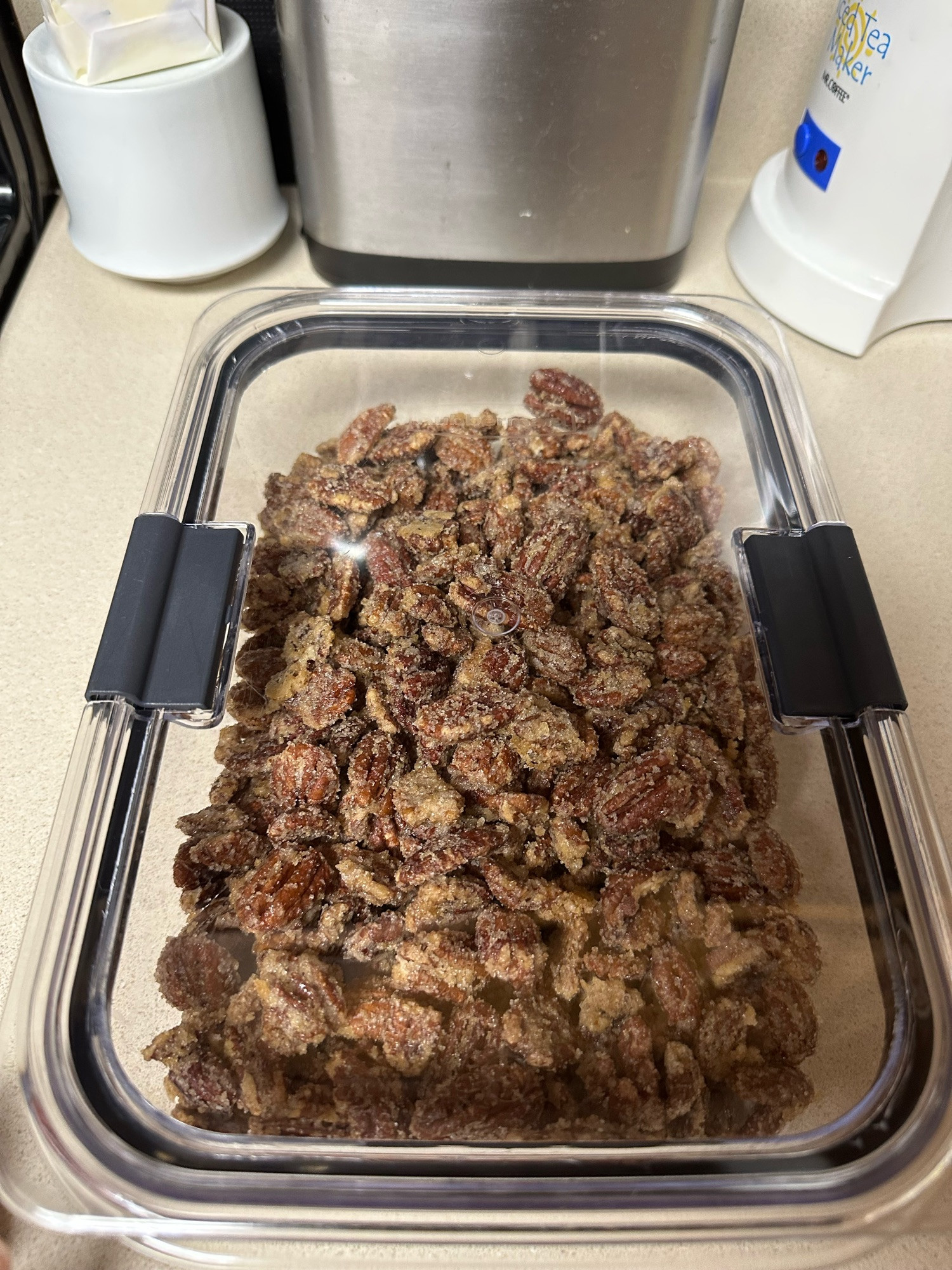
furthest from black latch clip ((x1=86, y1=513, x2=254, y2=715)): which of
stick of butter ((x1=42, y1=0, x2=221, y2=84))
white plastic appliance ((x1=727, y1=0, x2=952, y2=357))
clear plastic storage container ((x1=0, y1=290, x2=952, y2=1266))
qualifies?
white plastic appliance ((x1=727, y1=0, x2=952, y2=357))

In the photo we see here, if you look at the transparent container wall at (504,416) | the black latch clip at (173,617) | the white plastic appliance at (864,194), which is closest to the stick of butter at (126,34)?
the transparent container wall at (504,416)

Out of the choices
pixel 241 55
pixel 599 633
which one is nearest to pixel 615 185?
pixel 241 55

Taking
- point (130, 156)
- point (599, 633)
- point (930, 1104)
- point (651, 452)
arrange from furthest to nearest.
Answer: point (130, 156)
point (651, 452)
point (599, 633)
point (930, 1104)

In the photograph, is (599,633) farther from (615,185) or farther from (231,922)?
(615,185)

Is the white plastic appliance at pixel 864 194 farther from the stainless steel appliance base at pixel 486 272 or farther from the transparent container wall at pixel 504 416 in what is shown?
the transparent container wall at pixel 504 416

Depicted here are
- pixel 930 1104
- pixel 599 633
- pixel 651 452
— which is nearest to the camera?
pixel 930 1104

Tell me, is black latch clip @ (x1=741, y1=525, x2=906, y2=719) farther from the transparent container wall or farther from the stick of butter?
the stick of butter
